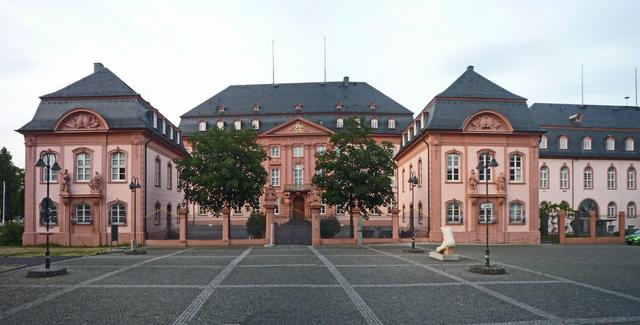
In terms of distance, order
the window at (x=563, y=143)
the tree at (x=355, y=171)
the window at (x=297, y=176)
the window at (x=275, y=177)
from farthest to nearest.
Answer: the window at (x=275, y=177)
the window at (x=297, y=176)
the window at (x=563, y=143)
the tree at (x=355, y=171)

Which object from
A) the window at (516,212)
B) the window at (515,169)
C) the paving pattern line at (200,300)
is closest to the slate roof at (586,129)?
the window at (515,169)

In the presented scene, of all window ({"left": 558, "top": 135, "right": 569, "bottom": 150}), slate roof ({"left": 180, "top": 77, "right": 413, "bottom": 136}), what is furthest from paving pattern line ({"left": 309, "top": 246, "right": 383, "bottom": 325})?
slate roof ({"left": 180, "top": 77, "right": 413, "bottom": 136})

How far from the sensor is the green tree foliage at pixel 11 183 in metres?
76.4

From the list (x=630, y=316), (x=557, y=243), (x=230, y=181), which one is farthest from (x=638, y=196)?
(x=630, y=316)

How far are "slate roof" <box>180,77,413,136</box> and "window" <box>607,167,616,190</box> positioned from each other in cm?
2218

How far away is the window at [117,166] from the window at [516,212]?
2537 cm

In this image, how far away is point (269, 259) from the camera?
23.8 m

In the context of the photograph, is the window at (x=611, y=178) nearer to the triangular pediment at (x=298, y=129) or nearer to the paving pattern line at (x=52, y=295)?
the triangular pediment at (x=298, y=129)

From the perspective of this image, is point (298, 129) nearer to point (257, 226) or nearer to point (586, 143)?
point (257, 226)

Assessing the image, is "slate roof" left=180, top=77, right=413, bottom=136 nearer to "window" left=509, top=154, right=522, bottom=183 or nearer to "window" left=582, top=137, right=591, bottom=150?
"window" left=582, top=137, right=591, bottom=150

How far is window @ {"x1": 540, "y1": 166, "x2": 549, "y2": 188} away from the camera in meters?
56.0

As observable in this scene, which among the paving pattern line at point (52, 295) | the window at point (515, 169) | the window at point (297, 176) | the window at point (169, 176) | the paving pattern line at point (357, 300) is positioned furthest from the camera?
the window at point (297, 176)

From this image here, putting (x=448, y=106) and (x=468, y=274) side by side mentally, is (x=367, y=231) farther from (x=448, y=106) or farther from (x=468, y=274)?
(x=468, y=274)

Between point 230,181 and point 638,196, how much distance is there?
1720 inches
